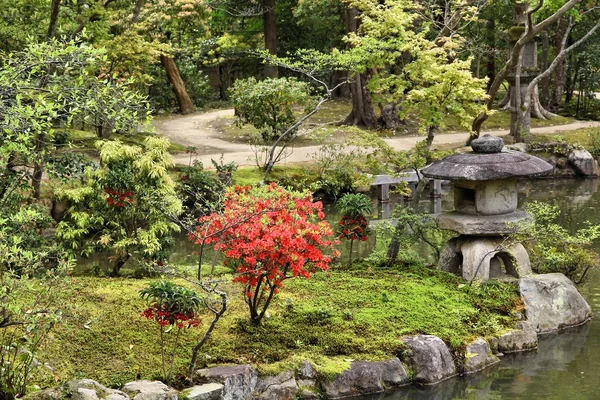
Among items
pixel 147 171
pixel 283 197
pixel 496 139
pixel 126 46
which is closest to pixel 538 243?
pixel 496 139

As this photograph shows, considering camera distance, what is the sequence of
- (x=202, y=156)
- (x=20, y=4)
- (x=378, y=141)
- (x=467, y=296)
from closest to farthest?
(x=467, y=296), (x=378, y=141), (x=20, y=4), (x=202, y=156)

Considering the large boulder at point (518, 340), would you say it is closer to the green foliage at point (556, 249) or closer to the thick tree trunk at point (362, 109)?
the green foliage at point (556, 249)

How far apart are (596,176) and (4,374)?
19516 mm

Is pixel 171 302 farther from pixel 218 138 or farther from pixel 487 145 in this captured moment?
pixel 218 138

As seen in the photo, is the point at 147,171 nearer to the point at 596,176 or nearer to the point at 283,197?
the point at 283,197

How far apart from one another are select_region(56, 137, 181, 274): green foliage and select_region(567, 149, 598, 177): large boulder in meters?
14.5

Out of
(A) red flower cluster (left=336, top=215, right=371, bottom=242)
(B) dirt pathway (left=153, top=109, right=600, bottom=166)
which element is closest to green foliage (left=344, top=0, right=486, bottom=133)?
(A) red flower cluster (left=336, top=215, right=371, bottom=242)

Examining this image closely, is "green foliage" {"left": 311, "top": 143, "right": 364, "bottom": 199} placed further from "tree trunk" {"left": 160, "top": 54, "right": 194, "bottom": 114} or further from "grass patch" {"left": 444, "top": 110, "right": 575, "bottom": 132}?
"tree trunk" {"left": 160, "top": 54, "right": 194, "bottom": 114}

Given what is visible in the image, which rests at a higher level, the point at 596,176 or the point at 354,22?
the point at 354,22

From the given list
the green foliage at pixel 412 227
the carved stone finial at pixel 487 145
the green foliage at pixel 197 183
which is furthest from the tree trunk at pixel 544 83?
the carved stone finial at pixel 487 145

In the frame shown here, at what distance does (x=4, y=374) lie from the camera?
8.35m

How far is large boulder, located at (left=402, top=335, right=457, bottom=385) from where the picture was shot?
1043 centimetres

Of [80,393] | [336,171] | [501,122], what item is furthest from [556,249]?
[501,122]

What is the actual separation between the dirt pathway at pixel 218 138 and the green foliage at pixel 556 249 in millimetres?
9323
